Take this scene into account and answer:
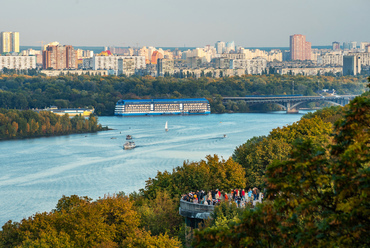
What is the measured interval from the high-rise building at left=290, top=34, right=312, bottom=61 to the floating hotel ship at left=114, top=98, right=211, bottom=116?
215ft

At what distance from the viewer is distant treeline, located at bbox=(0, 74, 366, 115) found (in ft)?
135

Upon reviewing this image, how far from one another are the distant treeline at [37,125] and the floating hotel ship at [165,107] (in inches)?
410

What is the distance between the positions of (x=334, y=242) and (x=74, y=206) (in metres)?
5.91

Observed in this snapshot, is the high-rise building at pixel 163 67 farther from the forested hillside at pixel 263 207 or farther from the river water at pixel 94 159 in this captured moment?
the forested hillside at pixel 263 207

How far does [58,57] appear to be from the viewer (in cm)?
7350

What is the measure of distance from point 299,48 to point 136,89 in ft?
209

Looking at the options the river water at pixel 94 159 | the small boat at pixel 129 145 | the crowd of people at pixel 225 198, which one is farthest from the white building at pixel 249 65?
the crowd of people at pixel 225 198

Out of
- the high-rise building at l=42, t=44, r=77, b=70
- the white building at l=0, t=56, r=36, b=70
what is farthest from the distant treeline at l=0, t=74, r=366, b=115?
the high-rise building at l=42, t=44, r=77, b=70

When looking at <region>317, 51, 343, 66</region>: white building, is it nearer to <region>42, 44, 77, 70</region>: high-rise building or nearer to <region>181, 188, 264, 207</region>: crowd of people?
<region>42, 44, 77, 70</region>: high-rise building

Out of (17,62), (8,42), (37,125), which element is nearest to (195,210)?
(37,125)

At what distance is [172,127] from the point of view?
30656mm

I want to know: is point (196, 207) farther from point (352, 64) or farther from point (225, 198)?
point (352, 64)

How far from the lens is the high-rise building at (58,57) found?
238ft

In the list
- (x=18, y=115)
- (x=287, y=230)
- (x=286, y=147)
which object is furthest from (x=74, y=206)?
(x=18, y=115)
